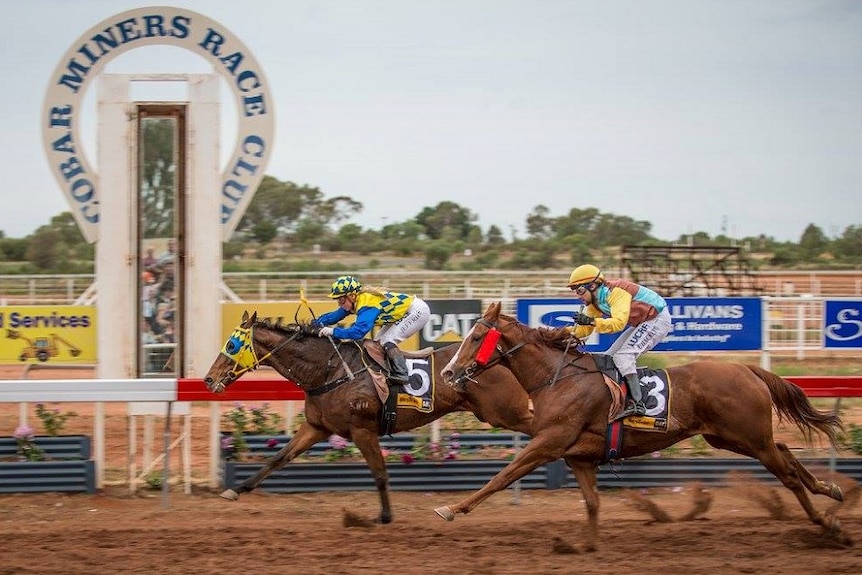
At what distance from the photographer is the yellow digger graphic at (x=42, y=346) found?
36.3ft

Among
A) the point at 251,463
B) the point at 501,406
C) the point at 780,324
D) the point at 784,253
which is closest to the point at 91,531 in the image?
the point at 251,463

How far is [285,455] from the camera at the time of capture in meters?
9.48

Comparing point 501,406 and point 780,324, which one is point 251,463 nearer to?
point 501,406

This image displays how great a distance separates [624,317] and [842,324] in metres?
6.04

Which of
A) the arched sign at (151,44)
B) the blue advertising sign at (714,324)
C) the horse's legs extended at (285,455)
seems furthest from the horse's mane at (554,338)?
the arched sign at (151,44)

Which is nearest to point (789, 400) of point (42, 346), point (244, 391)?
point (244, 391)

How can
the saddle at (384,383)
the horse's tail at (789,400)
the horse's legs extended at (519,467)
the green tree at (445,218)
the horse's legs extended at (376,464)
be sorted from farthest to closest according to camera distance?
the green tree at (445,218) < the saddle at (384,383) < the horse's legs extended at (376,464) < the horse's tail at (789,400) < the horse's legs extended at (519,467)

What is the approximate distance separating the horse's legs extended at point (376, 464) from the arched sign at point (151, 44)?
302cm

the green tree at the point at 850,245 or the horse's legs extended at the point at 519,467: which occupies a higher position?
the green tree at the point at 850,245

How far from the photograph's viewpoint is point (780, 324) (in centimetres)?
1958

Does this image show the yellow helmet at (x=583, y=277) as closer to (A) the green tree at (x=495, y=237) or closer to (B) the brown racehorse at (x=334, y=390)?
(B) the brown racehorse at (x=334, y=390)

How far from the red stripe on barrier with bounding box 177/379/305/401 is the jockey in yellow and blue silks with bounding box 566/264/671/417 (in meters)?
3.06

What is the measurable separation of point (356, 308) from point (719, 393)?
3.43 metres

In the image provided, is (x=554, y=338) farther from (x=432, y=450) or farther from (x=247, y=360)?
A: (x=247, y=360)
